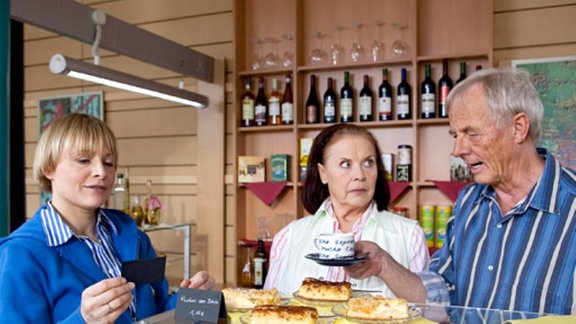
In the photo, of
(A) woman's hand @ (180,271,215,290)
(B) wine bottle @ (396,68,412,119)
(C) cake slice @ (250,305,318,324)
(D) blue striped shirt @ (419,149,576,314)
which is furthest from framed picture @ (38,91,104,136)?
(C) cake slice @ (250,305,318,324)

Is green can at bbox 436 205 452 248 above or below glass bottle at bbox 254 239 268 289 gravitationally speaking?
above

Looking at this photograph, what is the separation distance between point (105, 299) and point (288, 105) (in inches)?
94.2

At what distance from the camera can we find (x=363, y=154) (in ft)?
6.27

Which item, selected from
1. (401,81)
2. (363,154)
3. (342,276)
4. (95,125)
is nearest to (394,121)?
(401,81)

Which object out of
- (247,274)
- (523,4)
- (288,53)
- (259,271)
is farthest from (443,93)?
(247,274)

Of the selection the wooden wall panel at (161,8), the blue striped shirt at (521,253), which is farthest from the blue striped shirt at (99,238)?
the wooden wall panel at (161,8)

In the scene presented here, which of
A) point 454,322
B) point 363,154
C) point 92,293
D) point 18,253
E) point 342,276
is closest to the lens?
point 454,322

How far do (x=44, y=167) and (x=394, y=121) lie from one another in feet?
6.90

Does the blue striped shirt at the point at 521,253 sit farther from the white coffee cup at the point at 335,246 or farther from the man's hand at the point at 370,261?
the white coffee cup at the point at 335,246

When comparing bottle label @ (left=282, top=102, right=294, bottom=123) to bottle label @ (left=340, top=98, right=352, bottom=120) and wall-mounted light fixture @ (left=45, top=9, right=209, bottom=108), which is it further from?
wall-mounted light fixture @ (left=45, top=9, right=209, bottom=108)

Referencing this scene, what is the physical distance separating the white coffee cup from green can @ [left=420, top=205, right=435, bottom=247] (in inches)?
74.3

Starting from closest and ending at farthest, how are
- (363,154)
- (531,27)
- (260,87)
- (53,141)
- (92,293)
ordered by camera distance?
1. (92,293)
2. (53,141)
3. (363,154)
4. (531,27)
5. (260,87)

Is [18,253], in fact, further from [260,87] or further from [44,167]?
[260,87]

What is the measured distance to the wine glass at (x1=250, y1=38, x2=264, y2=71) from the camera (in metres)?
3.63
